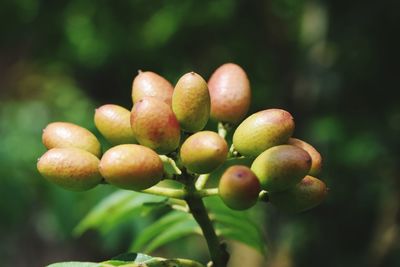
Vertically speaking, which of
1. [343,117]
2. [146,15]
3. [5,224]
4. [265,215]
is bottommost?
[265,215]

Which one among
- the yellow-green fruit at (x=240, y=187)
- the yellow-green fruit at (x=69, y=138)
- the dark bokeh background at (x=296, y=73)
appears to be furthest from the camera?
the dark bokeh background at (x=296, y=73)

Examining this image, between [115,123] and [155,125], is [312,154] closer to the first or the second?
Result: [155,125]

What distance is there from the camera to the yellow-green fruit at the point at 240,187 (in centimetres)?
152

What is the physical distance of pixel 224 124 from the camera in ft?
6.39

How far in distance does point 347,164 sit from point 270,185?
510 cm

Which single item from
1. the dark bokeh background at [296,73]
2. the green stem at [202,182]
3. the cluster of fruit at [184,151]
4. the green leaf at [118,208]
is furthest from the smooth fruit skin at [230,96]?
the dark bokeh background at [296,73]

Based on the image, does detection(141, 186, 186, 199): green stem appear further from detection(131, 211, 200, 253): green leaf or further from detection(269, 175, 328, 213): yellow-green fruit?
detection(131, 211, 200, 253): green leaf

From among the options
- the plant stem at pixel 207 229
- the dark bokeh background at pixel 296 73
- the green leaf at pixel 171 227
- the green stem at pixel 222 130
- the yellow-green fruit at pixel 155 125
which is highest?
the yellow-green fruit at pixel 155 125

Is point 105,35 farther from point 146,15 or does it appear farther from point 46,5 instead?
point 46,5

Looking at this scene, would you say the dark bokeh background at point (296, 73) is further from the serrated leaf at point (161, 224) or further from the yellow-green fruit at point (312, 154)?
the yellow-green fruit at point (312, 154)

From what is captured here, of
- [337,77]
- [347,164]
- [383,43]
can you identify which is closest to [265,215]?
[347,164]

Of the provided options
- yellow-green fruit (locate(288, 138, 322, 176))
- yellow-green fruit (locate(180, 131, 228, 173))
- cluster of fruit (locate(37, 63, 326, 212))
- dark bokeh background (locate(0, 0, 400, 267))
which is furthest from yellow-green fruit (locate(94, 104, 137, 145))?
dark bokeh background (locate(0, 0, 400, 267))

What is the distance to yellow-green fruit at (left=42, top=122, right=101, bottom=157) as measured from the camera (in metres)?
1.76

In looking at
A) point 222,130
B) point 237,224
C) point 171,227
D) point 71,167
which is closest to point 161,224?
point 171,227
